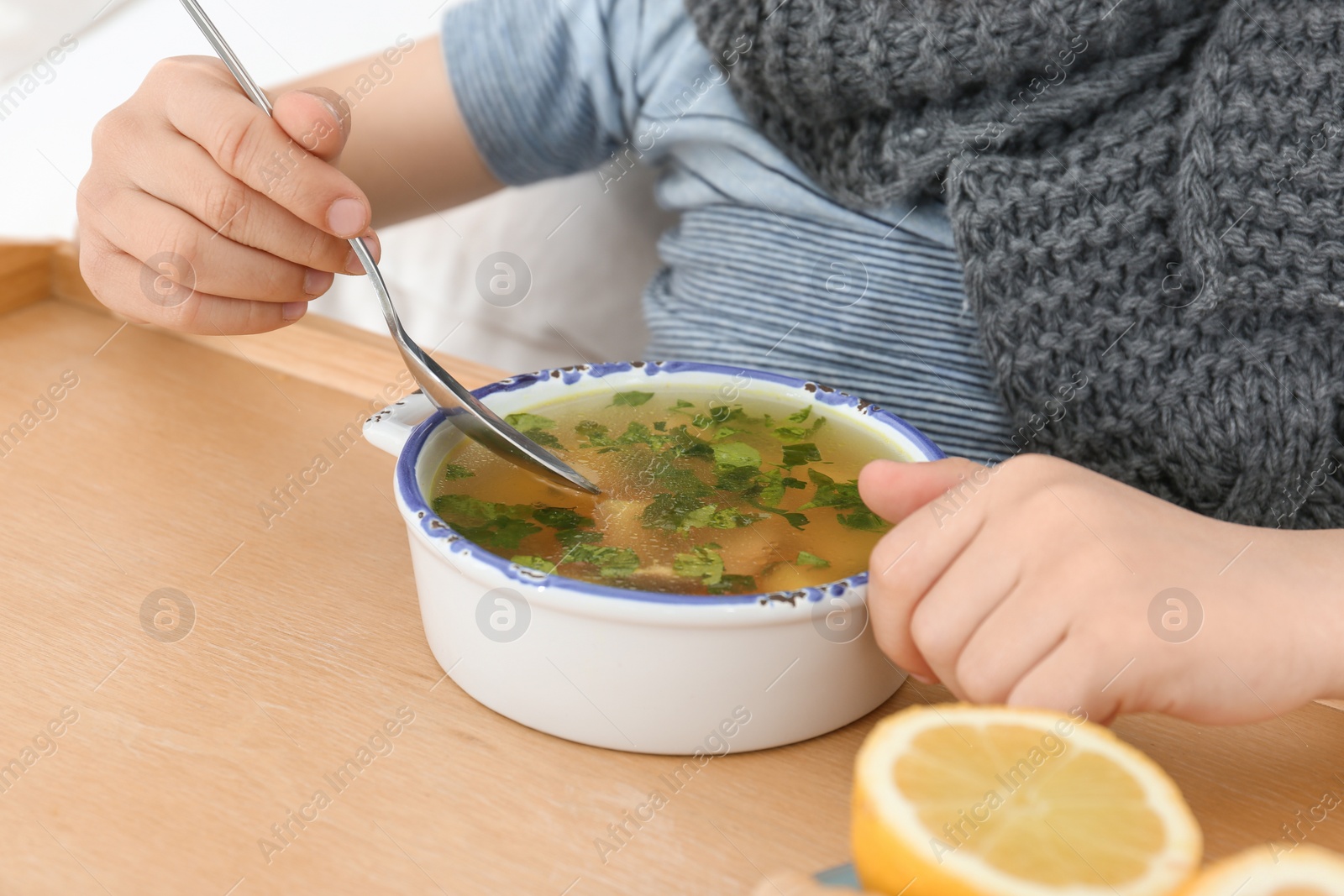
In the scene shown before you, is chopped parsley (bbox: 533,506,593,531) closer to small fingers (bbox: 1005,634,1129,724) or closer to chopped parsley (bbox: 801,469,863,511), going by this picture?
chopped parsley (bbox: 801,469,863,511)

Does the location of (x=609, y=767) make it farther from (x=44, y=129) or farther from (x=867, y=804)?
(x=44, y=129)

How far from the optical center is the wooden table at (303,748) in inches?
18.5

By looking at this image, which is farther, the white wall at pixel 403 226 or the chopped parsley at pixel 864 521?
the white wall at pixel 403 226

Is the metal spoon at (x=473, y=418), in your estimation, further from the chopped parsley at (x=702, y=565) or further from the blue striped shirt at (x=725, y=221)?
the blue striped shirt at (x=725, y=221)

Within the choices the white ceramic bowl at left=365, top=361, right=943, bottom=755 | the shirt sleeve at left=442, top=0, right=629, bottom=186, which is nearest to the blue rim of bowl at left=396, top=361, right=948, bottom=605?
the white ceramic bowl at left=365, top=361, right=943, bottom=755

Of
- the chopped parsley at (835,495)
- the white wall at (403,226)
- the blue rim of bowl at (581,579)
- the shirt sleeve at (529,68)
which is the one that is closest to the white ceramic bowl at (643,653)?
the blue rim of bowl at (581,579)

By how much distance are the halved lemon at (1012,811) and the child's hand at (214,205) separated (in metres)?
0.45

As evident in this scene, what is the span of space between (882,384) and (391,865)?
56 cm

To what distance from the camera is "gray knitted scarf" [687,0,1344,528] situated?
69 centimetres

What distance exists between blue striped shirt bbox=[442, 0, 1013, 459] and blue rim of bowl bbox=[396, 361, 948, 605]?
184 mm

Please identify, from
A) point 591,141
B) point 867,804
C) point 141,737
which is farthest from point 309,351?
point 867,804

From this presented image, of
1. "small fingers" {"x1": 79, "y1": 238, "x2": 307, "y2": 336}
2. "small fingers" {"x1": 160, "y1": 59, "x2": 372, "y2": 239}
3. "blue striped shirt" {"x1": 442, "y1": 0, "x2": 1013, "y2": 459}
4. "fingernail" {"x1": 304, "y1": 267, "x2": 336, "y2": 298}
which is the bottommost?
"blue striped shirt" {"x1": 442, "y1": 0, "x2": 1013, "y2": 459}

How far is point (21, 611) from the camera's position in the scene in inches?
24.7

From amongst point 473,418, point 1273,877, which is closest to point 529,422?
point 473,418
